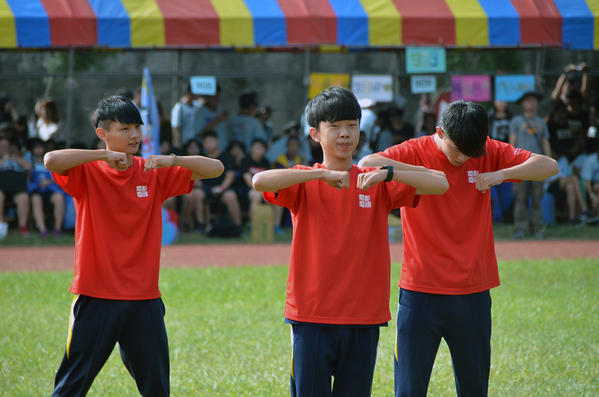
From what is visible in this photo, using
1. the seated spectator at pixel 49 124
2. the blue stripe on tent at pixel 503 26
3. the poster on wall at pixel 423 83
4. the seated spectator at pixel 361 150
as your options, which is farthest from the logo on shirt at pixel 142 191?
the seated spectator at pixel 49 124

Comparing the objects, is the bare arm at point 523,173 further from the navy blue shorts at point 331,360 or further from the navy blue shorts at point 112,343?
the navy blue shorts at point 112,343

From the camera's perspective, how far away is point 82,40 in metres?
9.98

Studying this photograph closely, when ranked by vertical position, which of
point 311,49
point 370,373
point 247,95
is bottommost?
point 370,373

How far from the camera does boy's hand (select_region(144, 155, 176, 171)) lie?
3.02 metres

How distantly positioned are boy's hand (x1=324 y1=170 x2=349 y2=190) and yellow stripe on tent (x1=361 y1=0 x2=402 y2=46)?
8190mm

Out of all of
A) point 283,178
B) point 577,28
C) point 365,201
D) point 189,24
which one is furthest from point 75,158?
point 577,28

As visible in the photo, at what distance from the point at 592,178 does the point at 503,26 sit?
3.27m

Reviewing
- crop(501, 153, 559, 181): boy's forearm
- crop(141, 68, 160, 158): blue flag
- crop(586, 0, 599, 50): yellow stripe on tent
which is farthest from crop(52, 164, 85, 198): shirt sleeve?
crop(586, 0, 599, 50): yellow stripe on tent

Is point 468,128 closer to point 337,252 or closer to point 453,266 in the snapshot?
point 453,266

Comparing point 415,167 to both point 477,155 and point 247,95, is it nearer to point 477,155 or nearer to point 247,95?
point 477,155

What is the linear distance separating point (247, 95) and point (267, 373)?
8.19m

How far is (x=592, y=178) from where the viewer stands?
11445mm

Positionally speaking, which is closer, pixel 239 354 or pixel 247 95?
pixel 239 354

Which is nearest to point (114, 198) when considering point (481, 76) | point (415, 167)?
point (415, 167)
